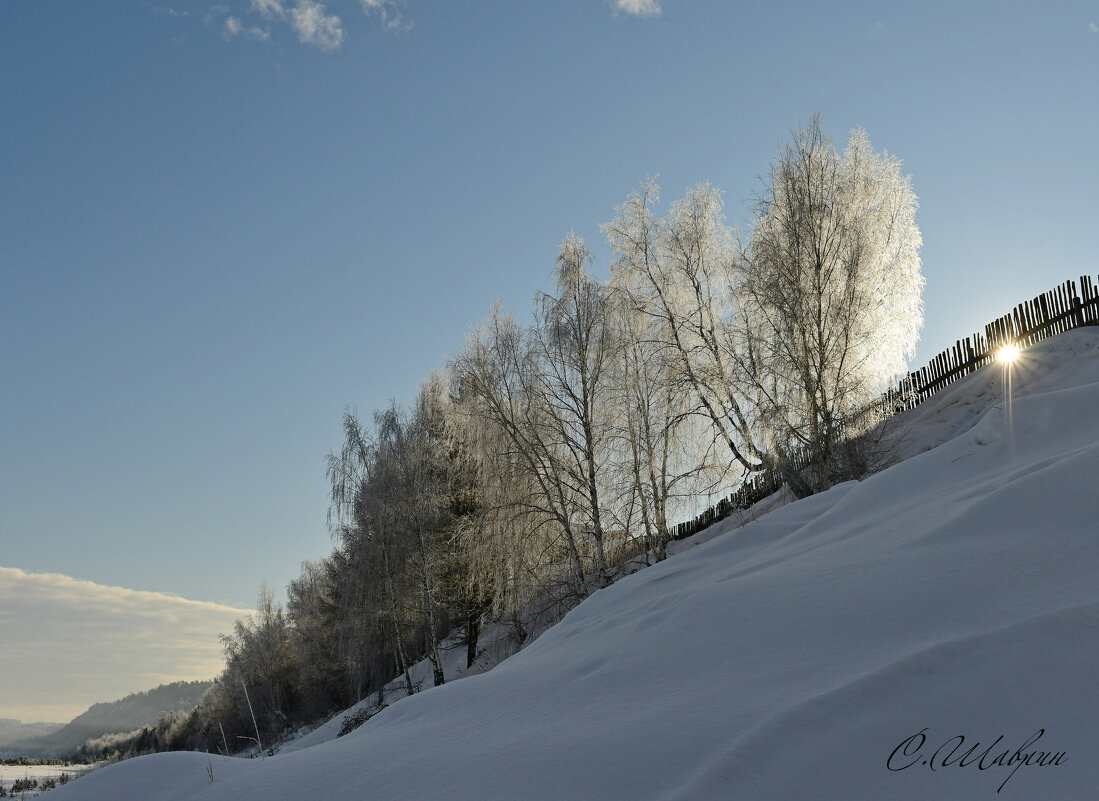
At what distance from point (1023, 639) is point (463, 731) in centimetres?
202

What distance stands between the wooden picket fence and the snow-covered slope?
929 cm

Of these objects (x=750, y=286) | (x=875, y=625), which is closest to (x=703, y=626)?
(x=875, y=625)

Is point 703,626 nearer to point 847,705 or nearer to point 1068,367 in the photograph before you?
point 847,705

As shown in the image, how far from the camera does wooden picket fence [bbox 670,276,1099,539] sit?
1314cm

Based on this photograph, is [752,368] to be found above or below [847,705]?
above

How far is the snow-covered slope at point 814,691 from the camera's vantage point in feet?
6.22

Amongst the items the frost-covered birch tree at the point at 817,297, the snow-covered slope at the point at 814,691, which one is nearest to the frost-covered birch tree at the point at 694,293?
the frost-covered birch tree at the point at 817,297

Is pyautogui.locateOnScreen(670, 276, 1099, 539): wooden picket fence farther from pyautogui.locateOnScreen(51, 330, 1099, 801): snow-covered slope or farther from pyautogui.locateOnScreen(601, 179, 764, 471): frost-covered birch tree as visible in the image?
pyautogui.locateOnScreen(51, 330, 1099, 801): snow-covered slope

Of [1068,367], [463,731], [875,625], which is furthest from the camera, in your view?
[1068,367]

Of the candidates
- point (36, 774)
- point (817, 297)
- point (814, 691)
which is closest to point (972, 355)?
point (817, 297)

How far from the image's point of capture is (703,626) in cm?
326

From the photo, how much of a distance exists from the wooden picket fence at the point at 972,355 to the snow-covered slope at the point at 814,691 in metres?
9.29
